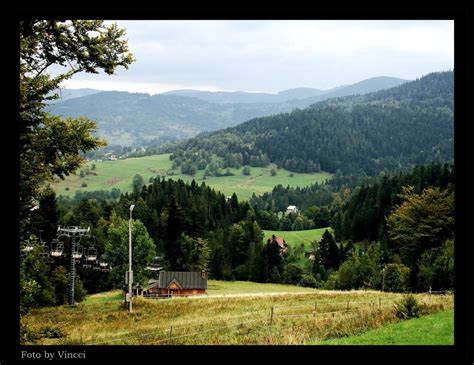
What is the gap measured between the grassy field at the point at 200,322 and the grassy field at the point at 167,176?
2.54 m

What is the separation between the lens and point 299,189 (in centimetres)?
8062

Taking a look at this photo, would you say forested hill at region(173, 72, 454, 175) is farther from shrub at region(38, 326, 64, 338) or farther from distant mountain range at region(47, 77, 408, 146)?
shrub at region(38, 326, 64, 338)

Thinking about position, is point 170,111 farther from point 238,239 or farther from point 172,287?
point 172,287

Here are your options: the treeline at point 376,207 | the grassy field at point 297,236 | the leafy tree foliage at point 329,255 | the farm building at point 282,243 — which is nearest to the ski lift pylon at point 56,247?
the treeline at point 376,207

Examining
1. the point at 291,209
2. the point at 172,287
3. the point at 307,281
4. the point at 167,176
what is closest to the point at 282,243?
the point at 307,281

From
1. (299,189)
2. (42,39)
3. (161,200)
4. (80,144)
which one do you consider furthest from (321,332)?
(299,189)

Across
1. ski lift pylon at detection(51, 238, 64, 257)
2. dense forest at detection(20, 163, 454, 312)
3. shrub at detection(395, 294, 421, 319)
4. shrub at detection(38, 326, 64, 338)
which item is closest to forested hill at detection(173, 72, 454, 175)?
dense forest at detection(20, 163, 454, 312)

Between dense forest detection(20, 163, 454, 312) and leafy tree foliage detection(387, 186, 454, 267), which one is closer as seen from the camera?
dense forest detection(20, 163, 454, 312)

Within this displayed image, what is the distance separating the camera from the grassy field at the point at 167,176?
48.2ft

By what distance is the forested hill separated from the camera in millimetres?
90125

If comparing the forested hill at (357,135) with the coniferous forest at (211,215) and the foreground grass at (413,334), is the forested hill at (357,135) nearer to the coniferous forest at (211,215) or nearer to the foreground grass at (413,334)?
the coniferous forest at (211,215)

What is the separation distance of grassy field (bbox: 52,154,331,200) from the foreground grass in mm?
5988
